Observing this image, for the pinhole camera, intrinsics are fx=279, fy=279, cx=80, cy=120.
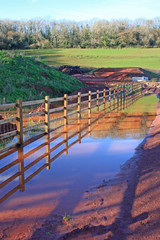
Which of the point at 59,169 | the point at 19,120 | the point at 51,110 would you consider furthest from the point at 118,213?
the point at 51,110

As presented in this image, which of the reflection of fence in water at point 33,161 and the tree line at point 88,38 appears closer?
the reflection of fence in water at point 33,161

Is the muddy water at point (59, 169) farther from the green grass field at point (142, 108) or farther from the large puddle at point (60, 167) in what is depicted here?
the green grass field at point (142, 108)

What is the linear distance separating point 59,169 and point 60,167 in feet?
0.54

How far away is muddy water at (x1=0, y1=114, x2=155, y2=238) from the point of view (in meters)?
4.57

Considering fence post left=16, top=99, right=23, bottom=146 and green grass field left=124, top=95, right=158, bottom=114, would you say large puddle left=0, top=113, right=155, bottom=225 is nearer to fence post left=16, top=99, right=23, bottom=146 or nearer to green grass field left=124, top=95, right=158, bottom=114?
fence post left=16, top=99, right=23, bottom=146

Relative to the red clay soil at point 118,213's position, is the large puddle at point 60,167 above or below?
below

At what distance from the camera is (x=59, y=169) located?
21.4 ft

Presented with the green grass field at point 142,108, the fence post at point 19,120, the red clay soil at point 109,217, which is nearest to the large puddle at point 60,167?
the red clay soil at point 109,217

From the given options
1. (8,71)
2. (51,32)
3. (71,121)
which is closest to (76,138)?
(71,121)

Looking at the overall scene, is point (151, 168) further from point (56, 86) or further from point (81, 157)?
point (56, 86)

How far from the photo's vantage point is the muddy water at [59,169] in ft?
15.0

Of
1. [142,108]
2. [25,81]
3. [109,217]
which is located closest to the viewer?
[109,217]

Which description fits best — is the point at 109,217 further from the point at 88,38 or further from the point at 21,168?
the point at 88,38

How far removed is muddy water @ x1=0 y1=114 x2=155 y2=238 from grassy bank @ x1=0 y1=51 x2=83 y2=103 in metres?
11.2
